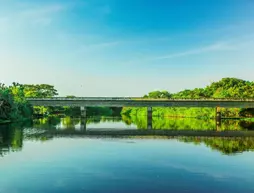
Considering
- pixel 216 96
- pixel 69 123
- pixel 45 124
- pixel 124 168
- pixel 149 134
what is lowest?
pixel 124 168

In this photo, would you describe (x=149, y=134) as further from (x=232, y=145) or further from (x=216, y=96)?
(x=216, y=96)

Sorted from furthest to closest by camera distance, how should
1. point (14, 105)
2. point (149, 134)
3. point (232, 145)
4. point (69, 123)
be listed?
1. point (69, 123)
2. point (14, 105)
3. point (149, 134)
4. point (232, 145)

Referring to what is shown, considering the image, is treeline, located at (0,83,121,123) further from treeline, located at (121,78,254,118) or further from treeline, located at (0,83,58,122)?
treeline, located at (121,78,254,118)

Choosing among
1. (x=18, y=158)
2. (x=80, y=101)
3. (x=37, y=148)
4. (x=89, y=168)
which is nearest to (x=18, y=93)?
(x=80, y=101)

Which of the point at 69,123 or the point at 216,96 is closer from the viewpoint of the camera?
the point at 69,123

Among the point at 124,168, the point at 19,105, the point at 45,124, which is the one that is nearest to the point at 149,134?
the point at 45,124

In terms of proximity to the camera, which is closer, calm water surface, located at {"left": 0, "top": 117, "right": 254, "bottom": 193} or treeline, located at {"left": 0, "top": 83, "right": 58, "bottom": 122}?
calm water surface, located at {"left": 0, "top": 117, "right": 254, "bottom": 193}

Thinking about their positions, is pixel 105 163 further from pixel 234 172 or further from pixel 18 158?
pixel 234 172

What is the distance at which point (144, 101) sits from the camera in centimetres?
9006

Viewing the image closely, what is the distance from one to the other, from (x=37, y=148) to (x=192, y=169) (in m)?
16.5

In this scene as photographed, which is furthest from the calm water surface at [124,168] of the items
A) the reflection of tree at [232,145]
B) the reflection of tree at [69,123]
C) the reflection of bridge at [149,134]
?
the reflection of tree at [69,123]

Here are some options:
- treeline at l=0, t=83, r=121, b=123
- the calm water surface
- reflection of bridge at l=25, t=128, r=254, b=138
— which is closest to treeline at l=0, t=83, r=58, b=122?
treeline at l=0, t=83, r=121, b=123

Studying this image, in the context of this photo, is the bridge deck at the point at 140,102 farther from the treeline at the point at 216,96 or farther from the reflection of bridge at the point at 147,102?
the treeline at the point at 216,96

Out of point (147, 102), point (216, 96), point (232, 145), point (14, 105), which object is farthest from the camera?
point (216, 96)
